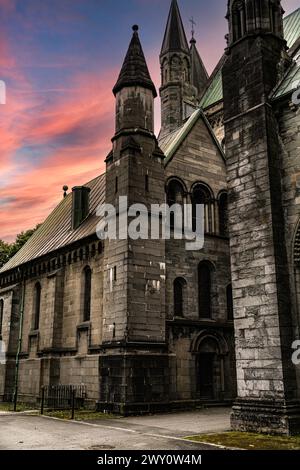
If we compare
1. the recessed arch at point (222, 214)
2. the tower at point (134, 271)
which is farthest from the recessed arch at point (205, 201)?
the tower at point (134, 271)

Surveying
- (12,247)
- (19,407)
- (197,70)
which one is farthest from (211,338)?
(197,70)

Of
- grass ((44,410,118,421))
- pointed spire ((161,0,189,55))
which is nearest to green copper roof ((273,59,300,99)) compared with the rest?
grass ((44,410,118,421))

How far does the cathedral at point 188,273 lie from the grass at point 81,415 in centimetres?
53

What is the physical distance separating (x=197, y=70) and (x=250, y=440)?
4230 cm

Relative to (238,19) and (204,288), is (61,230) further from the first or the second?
(238,19)

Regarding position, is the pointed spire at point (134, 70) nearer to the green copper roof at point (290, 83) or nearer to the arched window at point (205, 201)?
the arched window at point (205, 201)

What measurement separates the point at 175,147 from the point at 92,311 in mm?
8473

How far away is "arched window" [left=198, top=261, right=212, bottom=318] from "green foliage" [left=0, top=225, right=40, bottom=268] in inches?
1000

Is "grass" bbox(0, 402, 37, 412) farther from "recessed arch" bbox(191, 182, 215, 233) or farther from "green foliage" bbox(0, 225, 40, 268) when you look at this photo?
"green foliage" bbox(0, 225, 40, 268)

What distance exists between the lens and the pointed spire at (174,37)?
1433 inches

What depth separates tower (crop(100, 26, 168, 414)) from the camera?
17.9 metres

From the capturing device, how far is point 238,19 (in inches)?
627
